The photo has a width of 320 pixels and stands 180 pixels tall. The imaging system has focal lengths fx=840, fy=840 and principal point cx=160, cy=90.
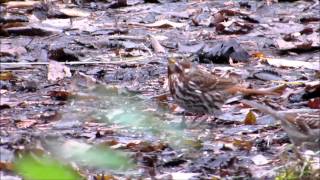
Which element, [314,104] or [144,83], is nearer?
[314,104]

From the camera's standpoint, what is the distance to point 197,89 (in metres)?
5.25

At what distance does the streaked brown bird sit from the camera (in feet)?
16.9

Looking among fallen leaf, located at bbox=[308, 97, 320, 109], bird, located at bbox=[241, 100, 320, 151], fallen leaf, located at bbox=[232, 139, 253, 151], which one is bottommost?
fallen leaf, located at bbox=[308, 97, 320, 109]

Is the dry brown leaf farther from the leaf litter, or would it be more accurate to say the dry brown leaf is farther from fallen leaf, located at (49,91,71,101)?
fallen leaf, located at (49,91,71,101)

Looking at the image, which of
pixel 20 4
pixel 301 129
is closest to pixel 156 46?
pixel 20 4

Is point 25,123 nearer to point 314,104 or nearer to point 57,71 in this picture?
point 57,71

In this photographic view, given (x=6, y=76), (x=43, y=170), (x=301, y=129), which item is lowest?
(x=6, y=76)

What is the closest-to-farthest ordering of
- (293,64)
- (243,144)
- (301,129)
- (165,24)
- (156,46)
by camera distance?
(301,129)
(243,144)
(293,64)
(156,46)
(165,24)

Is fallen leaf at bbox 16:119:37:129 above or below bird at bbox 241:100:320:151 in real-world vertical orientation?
below

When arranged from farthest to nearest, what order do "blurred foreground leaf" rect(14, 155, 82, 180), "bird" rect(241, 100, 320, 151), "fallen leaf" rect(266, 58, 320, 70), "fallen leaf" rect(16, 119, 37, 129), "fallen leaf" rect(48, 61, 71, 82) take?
"fallen leaf" rect(266, 58, 320, 70), "fallen leaf" rect(48, 61, 71, 82), "fallen leaf" rect(16, 119, 37, 129), "bird" rect(241, 100, 320, 151), "blurred foreground leaf" rect(14, 155, 82, 180)

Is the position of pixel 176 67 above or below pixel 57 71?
above

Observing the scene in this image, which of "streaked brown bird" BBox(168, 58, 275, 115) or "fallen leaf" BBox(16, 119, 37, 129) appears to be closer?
"fallen leaf" BBox(16, 119, 37, 129)

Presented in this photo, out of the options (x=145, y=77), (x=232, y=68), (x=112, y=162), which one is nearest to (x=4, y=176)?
(x=112, y=162)

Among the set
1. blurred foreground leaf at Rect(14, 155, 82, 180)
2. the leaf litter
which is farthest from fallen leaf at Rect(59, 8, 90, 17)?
blurred foreground leaf at Rect(14, 155, 82, 180)
